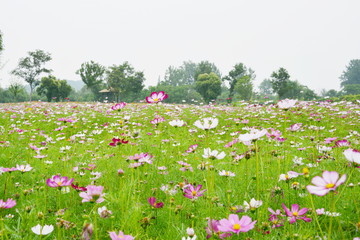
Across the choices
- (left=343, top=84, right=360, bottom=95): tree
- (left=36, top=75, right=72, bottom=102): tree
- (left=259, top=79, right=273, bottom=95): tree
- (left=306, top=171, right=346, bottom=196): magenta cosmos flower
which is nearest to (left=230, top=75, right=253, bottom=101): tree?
(left=36, top=75, right=72, bottom=102): tree

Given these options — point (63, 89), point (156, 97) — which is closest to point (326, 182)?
point (156, 97)

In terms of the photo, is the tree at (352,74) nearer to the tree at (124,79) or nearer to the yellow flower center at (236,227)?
the tree at (124,79)

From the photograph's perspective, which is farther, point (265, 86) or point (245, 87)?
point (265, 86)

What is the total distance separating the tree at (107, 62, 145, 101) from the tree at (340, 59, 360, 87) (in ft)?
197

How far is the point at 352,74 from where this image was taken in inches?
2485

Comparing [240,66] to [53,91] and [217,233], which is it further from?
[217,233]

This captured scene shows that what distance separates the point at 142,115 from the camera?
6.71 metres

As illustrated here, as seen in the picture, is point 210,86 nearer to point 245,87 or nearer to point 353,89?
point 245,87

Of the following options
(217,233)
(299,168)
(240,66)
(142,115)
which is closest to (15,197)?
(217,233)

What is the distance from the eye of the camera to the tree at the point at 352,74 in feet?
205

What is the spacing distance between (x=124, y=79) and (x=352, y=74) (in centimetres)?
6767

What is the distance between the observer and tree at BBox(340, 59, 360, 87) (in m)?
62.6

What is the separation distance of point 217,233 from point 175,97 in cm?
4570

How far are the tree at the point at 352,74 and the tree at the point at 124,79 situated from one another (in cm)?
6006
